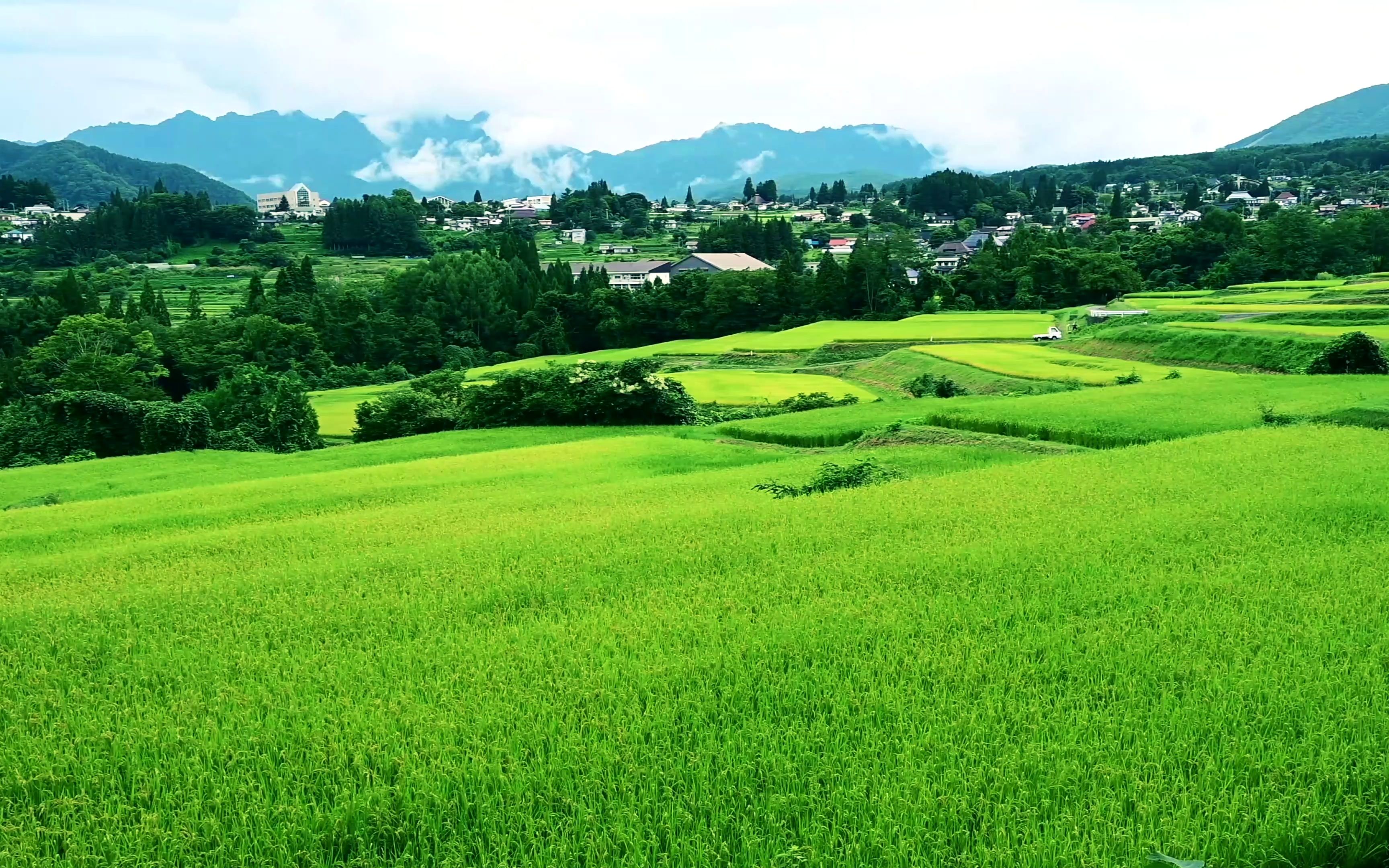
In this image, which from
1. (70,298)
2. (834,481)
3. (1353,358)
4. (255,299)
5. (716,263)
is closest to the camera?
(834,481)

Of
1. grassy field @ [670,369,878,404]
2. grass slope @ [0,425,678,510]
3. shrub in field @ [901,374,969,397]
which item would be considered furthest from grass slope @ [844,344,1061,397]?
grass slope @ [0,425,678,510]

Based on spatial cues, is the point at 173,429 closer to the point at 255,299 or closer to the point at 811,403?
the point at 811,403

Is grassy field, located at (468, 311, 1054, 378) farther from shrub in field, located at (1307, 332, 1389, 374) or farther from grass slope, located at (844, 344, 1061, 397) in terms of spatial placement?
shrub in field, located at (1307, 332, 1389, 374)

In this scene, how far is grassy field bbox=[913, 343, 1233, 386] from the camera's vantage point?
36.1 meters

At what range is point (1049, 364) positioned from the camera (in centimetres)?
3975

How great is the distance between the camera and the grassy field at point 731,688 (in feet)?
17.6

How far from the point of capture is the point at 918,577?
1013 centimetres

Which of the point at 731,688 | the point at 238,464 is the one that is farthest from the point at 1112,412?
the point at 238,464

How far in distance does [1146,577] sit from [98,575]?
1228 cm

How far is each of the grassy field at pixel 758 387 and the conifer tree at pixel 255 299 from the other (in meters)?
36.8

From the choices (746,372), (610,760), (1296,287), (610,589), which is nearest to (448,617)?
(610,589)

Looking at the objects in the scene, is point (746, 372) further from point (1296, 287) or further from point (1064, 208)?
point (1064, 208)

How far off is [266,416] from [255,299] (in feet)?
126

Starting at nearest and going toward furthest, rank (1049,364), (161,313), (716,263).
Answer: (1049,364), (161,313), (716,263)
